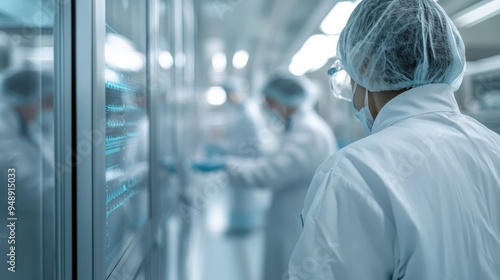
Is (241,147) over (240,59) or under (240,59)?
under

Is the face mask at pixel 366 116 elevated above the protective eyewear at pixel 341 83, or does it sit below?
below

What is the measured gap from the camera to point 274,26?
15.1 ft

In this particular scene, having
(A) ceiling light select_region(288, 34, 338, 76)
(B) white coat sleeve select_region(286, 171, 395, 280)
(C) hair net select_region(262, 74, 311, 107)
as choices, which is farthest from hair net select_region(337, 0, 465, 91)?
(A) ceiling light select_region(288, 34, 338, 76)

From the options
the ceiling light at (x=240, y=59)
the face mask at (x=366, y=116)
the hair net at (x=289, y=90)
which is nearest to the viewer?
the face mask at (x=366, y=116)

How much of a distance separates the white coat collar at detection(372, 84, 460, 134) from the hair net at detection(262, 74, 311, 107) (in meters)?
1.63

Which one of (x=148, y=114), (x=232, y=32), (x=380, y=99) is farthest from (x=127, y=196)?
(x=232, y=32)

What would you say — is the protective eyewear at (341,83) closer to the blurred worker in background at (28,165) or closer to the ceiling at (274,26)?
the blurred worker in background at (28,165)

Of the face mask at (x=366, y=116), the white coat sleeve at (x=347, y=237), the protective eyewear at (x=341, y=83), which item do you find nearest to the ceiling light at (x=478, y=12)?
the protective eyewear at (x=341, y=83)

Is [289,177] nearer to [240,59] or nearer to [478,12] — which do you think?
[478,12]

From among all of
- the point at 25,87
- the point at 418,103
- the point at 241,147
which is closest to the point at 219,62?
the point at 241,147

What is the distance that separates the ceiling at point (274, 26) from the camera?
3.47m

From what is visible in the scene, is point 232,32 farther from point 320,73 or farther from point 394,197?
point 394,197

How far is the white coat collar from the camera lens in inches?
36.0

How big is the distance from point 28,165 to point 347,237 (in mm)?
593
